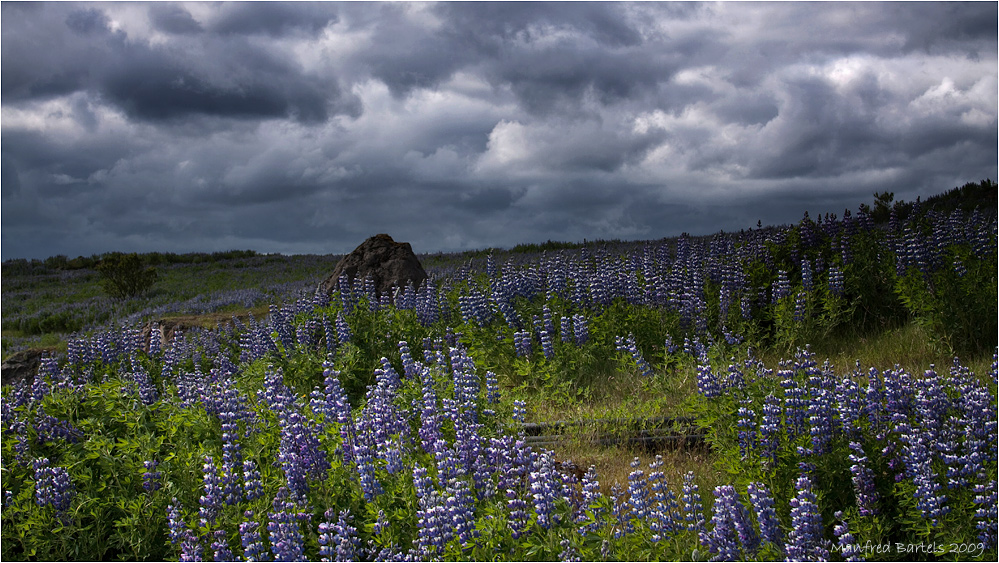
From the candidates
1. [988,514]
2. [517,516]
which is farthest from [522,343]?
[988,514]

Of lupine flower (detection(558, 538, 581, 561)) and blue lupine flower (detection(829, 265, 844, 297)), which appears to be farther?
blue lupine flower (detection(829, 265, 844, 297))

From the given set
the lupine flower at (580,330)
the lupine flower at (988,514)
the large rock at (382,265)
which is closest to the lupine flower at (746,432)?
the lupine flower at (988,514)

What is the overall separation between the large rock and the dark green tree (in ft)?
45.0

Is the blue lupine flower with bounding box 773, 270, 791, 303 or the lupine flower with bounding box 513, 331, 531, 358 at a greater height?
the blue lupine flower with bounding box 773, 270, 791, 303

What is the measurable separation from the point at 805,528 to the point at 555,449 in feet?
8.59

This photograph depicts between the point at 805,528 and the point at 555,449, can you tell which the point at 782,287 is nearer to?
the point at 555,449

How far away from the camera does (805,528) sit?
3.33m

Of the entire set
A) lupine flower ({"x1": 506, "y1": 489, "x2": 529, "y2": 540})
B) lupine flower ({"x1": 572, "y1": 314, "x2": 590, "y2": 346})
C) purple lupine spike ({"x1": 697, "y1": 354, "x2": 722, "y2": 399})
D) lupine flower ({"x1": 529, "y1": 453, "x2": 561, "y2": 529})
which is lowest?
lupine flower ({"x1": 506, "y1": 489, "x2": 529, "y2": 540})

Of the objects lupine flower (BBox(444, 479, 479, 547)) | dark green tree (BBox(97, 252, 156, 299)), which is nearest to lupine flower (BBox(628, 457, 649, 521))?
lupine flower (BBox(444, 479, 479, 547))

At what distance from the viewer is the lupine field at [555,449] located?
357 centimetres

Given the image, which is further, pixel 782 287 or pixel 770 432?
pixel 782 287

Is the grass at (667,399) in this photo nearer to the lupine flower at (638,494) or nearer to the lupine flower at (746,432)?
the lupine flower at (746,432)

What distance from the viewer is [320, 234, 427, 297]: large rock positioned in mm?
12766

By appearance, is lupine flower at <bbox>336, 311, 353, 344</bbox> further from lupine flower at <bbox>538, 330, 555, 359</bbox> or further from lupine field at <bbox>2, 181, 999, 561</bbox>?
lupine flower at <bbox>538, 330, 555, 359</bbox>
